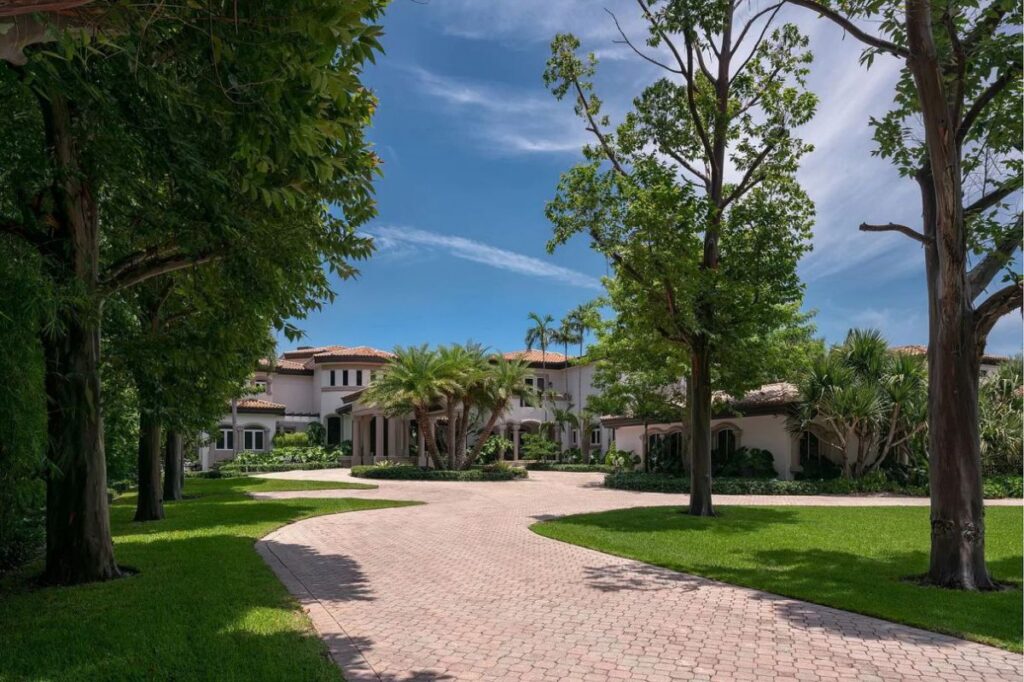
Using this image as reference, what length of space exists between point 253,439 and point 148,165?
43.2 m

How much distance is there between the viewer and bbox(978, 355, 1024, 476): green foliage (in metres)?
24.6

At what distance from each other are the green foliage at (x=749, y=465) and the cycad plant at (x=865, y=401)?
2.06 metres

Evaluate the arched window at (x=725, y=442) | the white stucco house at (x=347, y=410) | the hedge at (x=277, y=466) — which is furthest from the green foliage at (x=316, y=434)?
the arched window at (x=725, y=442)

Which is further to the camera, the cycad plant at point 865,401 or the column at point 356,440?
the column at point 356,440

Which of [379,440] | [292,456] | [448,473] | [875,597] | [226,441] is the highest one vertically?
[875,597]

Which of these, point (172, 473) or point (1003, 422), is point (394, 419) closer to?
point (172, 473)

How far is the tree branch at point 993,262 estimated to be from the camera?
915cm

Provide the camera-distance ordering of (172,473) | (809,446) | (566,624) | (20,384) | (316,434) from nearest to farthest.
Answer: (20,384) → (566,624) → (172,473) → (809,446) → (316,434)

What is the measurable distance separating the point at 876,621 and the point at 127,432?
22.4 metres

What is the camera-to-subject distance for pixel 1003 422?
2470 cm

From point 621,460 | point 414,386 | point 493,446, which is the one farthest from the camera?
point 493,446

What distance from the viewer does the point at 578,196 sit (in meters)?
16.9

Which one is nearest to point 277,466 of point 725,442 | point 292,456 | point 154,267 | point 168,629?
point 292,456

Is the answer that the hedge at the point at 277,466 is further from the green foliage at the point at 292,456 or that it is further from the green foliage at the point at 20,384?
the green foliage at the point at 20,384
